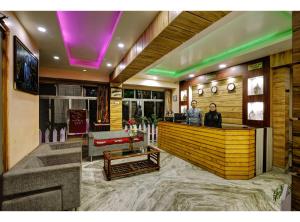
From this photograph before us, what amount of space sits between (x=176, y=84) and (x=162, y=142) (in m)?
3.25

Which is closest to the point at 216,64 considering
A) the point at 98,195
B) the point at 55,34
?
the point at 55,34

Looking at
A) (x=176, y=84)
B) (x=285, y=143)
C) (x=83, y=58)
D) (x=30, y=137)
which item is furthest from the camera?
(x=176, y=84)

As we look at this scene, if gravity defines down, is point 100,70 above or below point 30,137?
above

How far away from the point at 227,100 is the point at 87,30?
4.69m

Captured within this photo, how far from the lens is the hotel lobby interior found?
2.01 metres

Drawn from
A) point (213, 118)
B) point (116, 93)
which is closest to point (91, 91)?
point (116, 93)

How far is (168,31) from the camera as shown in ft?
7.55

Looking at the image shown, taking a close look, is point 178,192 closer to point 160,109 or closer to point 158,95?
point 160,109

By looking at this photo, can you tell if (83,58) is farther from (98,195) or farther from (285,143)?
(285,143)

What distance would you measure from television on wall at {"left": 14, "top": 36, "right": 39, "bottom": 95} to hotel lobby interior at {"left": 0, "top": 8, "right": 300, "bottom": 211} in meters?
0.02

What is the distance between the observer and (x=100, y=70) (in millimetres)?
5746

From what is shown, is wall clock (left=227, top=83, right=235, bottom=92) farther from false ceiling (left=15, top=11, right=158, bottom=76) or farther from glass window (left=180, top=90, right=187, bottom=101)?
false ceiling (left=15, top=11, right=158, bottom=76)

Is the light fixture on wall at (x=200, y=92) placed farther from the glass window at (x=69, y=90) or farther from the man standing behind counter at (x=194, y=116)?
the glass window at (x=69, y=90)

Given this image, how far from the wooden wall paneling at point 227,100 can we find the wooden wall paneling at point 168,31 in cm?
320
